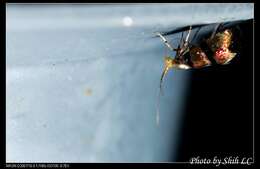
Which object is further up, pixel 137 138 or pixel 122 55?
pixel 122 55

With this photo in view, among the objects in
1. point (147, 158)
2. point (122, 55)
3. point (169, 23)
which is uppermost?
point (169, 23)

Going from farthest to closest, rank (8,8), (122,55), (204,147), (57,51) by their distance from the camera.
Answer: (204,147)
(122,55)
(57,51)
(8,8)

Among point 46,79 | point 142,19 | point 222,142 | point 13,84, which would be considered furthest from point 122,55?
point 222,142

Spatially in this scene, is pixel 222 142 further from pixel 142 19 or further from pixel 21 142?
pixel 21 142
